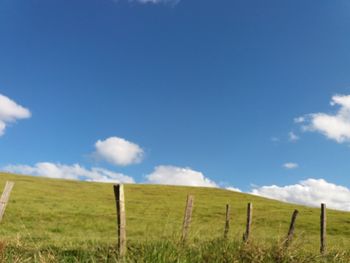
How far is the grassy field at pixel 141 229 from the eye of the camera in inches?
370

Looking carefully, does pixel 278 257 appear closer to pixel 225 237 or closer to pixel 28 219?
pixel 225 237

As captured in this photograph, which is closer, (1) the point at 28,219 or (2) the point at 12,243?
(2) the point at 12,243

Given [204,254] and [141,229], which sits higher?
[141,229]

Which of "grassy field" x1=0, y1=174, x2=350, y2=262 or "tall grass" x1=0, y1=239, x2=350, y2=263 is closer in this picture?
"tall grass" x1=0, y1=239, x2=350, y2=263

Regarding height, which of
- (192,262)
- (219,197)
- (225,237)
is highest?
(219,197)

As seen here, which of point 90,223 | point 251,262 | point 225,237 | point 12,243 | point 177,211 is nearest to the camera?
point 251,262

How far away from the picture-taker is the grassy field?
9.40 meters

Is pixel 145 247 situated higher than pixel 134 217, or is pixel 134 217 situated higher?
pixel 134 217

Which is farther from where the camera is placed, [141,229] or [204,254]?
[141,229]

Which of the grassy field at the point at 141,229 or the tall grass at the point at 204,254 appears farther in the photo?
the grassy field at the point at 141,229

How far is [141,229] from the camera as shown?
121ft

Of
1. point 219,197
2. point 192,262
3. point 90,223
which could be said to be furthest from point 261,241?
point 219,197

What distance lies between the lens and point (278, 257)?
9.70 metres

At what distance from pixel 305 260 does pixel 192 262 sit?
99.4 inches
